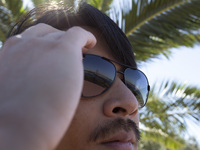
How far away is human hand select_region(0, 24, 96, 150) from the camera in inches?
19.7

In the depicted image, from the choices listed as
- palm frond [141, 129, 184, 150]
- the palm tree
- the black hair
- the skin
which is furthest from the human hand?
palm frond [141, 129, 184, 150]

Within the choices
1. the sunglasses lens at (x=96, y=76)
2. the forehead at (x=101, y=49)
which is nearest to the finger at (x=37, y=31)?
the sunglasses lens at (x=96, y=76)

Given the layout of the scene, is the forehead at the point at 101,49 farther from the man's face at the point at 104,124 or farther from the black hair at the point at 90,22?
the man's face at the point at 104,124

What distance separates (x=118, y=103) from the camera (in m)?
1.24

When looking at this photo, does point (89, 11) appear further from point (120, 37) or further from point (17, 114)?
point (17, 114)

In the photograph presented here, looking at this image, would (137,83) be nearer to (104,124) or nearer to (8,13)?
(104,124)

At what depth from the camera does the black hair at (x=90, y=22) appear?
5.27 feet

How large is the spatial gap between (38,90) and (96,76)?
77cm

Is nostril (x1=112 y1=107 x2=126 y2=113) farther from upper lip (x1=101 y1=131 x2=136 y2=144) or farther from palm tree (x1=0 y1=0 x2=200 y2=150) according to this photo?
palm tree (x1=0 y1=0 x2=200 y2=150)

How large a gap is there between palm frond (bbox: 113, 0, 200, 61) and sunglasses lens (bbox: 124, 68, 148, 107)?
114 inches

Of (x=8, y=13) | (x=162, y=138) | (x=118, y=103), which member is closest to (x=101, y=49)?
(x=118, y=103)

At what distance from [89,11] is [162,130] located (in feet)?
16.4

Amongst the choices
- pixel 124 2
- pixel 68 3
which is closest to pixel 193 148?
pixel 124 2

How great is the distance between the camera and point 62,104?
540mm
